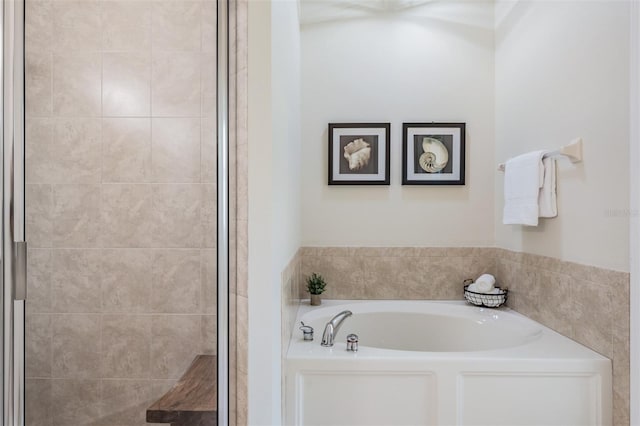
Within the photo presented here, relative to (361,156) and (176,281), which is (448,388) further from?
(361,156)

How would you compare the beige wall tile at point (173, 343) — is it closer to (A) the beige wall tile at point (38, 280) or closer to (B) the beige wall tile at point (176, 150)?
(A) the beige wall tile at point (38, 280)

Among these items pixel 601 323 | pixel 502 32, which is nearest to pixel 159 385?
pixel 601 323

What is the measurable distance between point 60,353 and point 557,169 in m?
2.15

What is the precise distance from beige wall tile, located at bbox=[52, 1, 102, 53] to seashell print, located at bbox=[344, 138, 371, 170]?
69.1 inches

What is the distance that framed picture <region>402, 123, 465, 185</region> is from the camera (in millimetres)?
2654

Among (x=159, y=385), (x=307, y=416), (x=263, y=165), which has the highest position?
(x=263, y=165)

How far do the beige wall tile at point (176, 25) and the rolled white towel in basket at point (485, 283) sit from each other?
2.06 meters

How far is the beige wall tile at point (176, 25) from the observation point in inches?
47.1

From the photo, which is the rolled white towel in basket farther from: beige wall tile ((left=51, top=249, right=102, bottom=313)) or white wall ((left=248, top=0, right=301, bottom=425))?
beige wall tile ((left=51, top=249, right=102, bottom=313))

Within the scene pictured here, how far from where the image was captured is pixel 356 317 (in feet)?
7.91

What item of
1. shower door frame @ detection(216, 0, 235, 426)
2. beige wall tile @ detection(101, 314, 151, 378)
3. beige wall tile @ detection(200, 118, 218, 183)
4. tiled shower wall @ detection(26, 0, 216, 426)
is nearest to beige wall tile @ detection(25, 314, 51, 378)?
tiled shower wall @ detection(26, 0, 216, 426)

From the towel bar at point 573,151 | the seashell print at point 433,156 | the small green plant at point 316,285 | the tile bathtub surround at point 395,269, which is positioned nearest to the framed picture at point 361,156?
the seashell print at point 433,156

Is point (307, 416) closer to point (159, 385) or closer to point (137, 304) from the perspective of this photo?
point (159, 385)

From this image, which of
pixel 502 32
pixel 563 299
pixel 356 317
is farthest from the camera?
pixel 502 32
